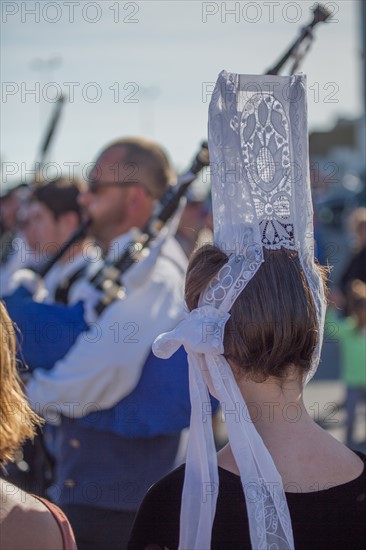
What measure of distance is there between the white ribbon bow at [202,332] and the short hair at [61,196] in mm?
2722

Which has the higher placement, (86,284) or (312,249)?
(312,249)

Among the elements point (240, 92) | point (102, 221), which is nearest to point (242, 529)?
point (240, 92)

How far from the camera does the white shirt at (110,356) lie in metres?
2.86

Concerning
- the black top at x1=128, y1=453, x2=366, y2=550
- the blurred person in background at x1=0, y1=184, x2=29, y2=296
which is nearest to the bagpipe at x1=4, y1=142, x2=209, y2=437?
the blurred person in background at x1=0, y1=184, x2=29, y2=296

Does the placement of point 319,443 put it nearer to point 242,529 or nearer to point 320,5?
point 242,529

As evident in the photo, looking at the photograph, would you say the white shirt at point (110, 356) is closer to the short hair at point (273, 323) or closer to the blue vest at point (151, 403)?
the blue vest at point (151, 403)

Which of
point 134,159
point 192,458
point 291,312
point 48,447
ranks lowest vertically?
point 48,447

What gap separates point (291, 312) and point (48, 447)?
2.32 meters

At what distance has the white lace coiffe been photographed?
1.72 metres

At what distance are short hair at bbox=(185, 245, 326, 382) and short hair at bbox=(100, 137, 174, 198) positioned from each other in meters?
1.72

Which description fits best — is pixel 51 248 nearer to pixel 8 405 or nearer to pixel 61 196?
pixel 61 196

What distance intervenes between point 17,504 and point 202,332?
0.48 m

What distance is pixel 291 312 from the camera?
1721mm

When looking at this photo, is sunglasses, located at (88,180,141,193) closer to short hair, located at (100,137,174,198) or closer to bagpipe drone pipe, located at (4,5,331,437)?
short hair, located at (100,137,174,198)
